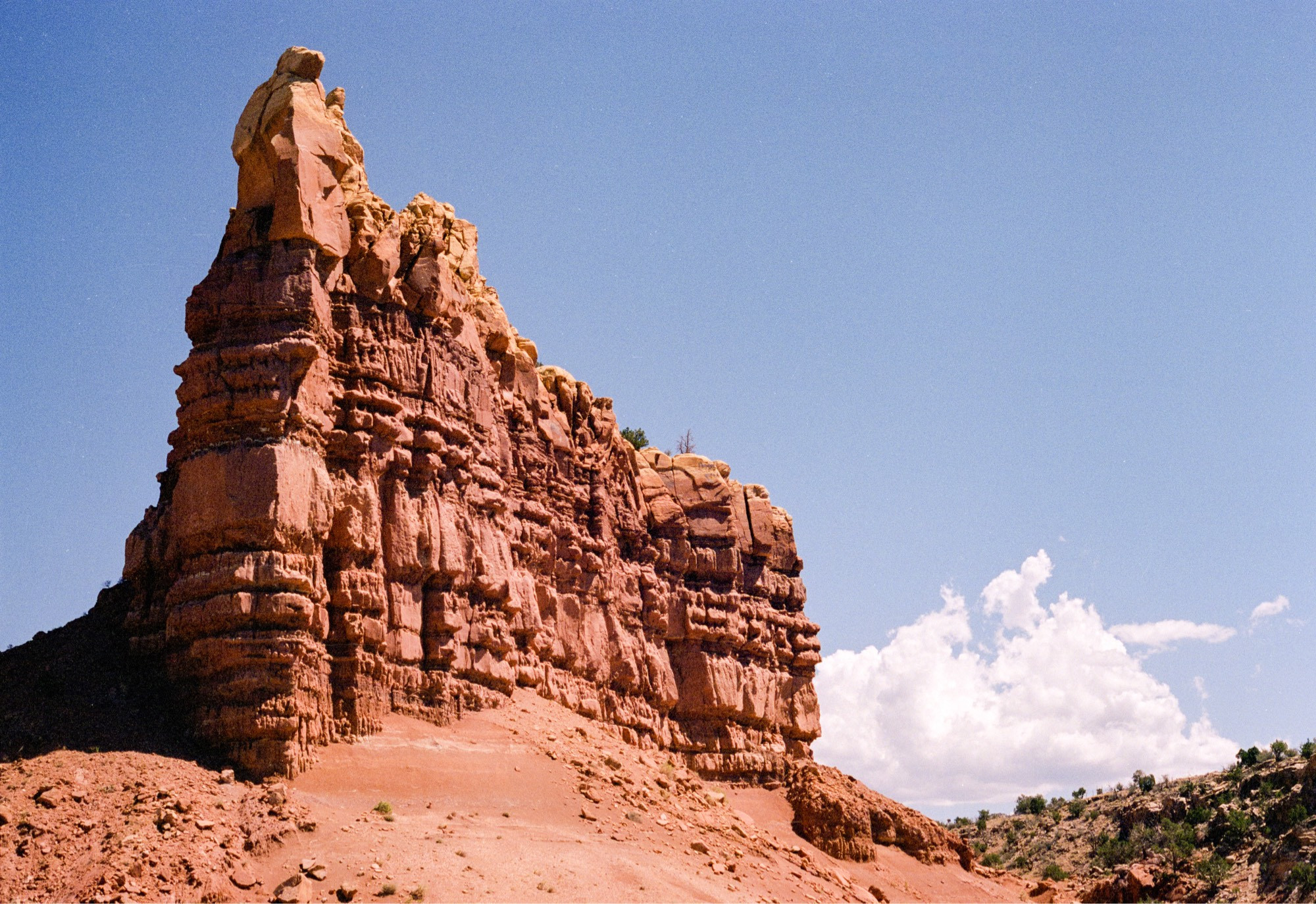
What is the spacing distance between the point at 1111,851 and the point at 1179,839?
128 inches

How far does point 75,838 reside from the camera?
83.9 ft

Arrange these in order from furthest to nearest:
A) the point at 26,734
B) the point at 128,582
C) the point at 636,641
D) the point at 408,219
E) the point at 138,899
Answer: the point at 636,641 < the point at 408,219 < the point at 128,582 < the point at 26,734 < the point at 138,899

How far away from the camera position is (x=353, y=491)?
33.0 metres

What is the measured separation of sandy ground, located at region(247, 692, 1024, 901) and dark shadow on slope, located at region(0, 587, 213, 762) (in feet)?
10.0

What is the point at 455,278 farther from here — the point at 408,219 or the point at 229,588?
the point at 229,588

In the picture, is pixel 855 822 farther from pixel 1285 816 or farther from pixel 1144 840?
pixel 1144 840

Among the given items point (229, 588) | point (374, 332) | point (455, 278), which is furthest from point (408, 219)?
point (229, 588)

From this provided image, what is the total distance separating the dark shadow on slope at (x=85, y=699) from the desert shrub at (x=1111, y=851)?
145 feet

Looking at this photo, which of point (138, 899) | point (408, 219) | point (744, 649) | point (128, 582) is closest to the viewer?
point (138, 899)

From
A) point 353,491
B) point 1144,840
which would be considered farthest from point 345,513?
point 1144,840

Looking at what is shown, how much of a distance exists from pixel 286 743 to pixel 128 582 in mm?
6375

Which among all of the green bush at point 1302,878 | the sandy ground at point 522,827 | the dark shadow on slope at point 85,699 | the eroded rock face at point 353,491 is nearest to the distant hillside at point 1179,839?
the green bush at point 1302,878

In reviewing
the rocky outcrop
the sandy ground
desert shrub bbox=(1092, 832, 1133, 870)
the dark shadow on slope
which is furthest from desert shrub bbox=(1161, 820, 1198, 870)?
the dark shadow on slope

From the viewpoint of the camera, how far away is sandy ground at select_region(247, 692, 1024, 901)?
2703 cm
